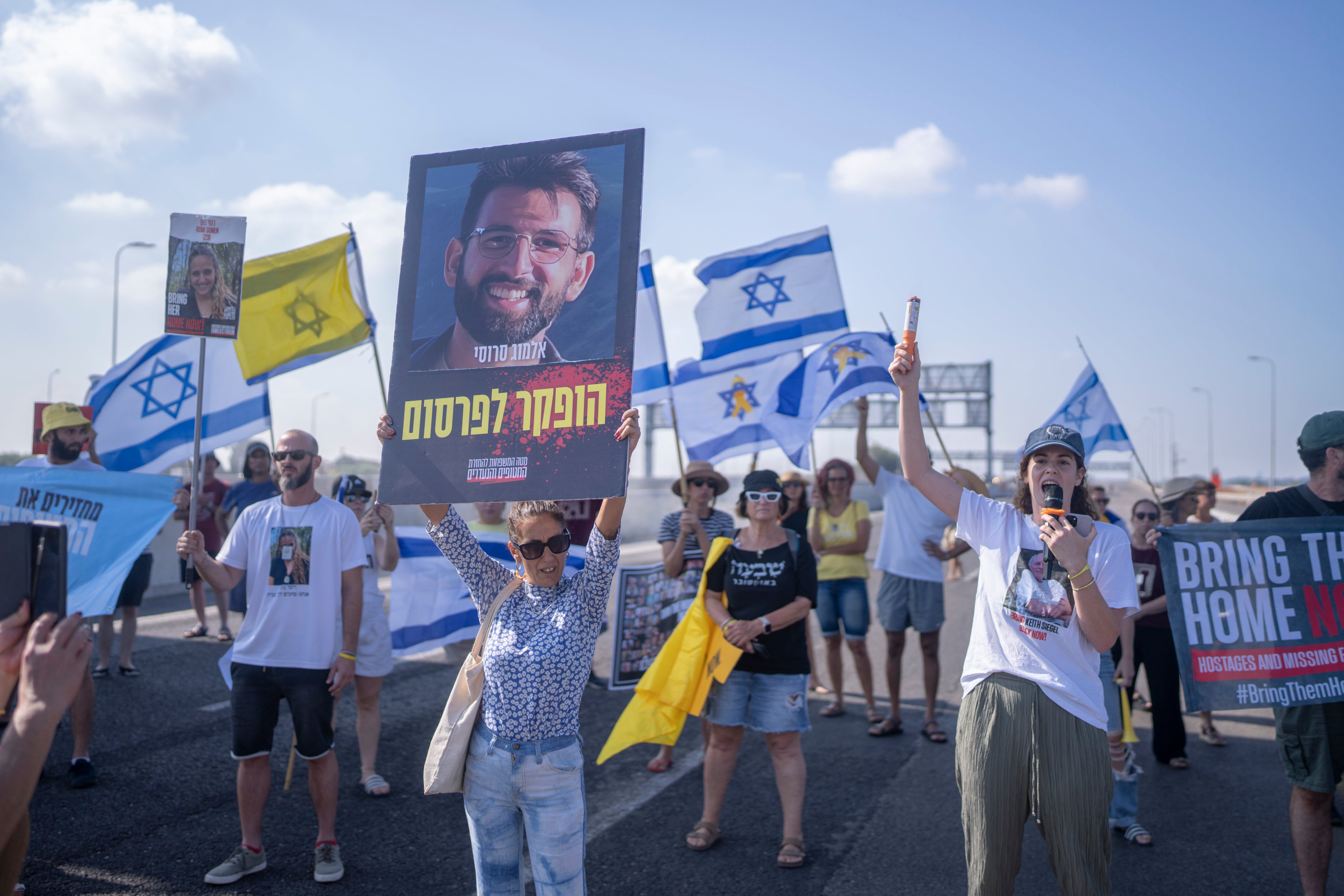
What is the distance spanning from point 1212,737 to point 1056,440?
16.4 feet

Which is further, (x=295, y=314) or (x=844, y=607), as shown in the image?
(x=844, y=607)

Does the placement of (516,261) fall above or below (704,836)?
above

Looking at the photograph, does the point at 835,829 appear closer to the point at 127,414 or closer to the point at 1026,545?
the point at 1026,545

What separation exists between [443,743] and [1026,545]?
205 cm

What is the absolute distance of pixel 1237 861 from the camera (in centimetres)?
438

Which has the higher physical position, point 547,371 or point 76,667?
point 547,371

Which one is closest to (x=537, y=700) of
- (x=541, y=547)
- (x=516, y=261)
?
(x=541, y=547)

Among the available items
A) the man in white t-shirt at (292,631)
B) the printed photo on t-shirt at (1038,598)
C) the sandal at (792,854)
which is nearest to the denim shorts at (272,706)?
the man in white t-shirt at (292,631)

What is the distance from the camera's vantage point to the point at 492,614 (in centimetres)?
307

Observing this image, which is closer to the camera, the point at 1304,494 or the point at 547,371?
the point at 547,371

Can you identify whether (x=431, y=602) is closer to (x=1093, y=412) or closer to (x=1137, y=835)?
(x=1137, y=835)

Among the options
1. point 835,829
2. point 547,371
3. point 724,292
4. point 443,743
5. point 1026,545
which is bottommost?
point 835,829

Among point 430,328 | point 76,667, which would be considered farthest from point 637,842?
point 76,667

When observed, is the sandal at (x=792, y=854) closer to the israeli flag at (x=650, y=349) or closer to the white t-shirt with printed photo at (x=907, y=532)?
the white t-shirt with printed photo at (x=907, y=532)
